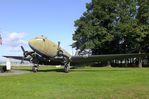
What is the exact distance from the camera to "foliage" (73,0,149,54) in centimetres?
8331

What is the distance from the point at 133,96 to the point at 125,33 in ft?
216

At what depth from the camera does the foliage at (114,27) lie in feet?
273

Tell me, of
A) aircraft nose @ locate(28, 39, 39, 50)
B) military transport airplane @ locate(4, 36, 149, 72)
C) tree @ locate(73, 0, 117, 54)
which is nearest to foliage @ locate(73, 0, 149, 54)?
tree @ locate(73, 0, 117, 54)

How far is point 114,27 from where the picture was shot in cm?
8594

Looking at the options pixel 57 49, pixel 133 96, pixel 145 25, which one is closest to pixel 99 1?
pixel 145 25

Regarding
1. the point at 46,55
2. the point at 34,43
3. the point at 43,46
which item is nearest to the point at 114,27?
the point at 46,55

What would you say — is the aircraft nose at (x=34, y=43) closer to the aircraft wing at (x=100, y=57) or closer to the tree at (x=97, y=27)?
the aircraft wing at (x=100, y=57)

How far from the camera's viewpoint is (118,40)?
90125 mm

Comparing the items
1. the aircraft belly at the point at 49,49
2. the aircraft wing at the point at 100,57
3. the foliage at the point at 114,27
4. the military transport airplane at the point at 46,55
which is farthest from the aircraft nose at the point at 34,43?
the foliage at the point at 114,27

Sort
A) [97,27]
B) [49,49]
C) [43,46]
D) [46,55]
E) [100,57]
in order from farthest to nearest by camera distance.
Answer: [97,27] < [100,57] < [46,55] < [49,49] < [43,46]

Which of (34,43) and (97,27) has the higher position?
(97,27)

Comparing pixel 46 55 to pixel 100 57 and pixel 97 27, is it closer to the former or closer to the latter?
pixel 100 57

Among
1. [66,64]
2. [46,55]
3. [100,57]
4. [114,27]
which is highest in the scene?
[114,27]

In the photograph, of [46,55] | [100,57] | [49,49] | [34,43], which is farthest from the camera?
[100,57]
